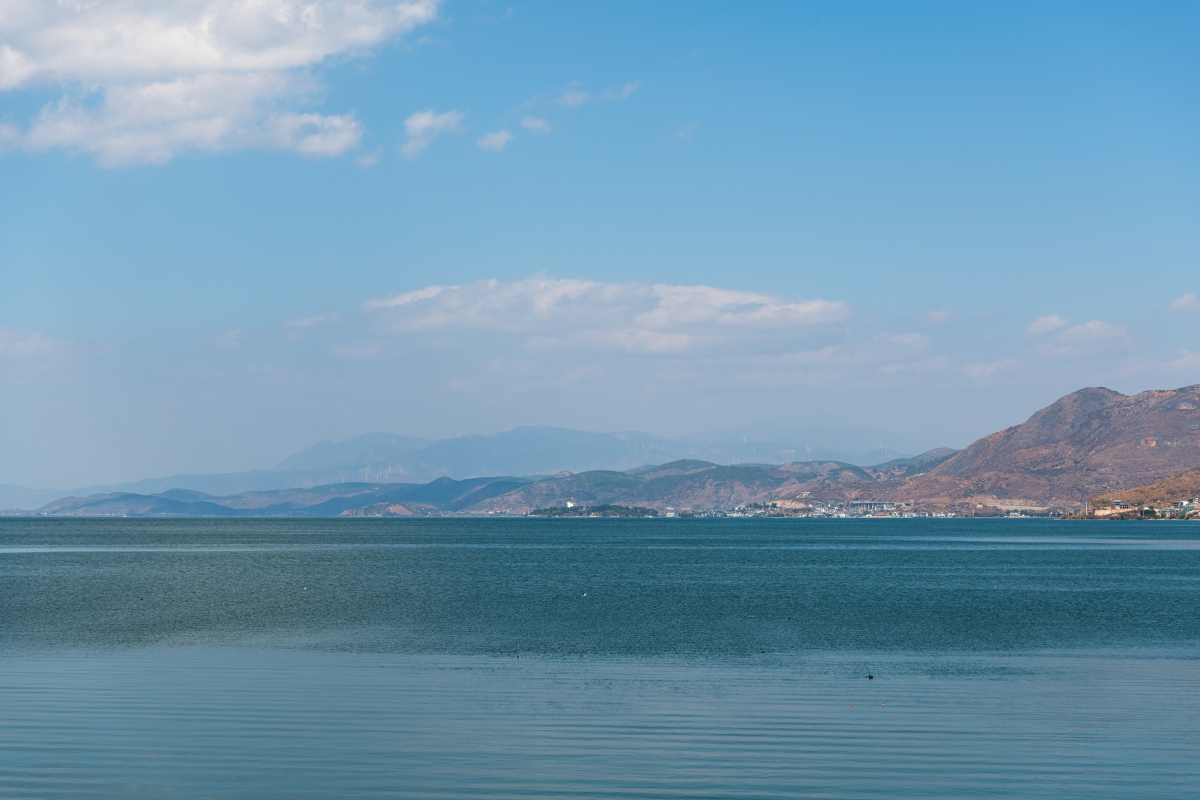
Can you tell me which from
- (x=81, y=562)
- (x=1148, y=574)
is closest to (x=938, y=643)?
(x=1148, y=574)

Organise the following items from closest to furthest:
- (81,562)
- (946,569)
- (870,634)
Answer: (870,634) < (946,569) < (81,562)

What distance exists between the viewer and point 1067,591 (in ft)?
277

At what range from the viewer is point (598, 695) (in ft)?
115

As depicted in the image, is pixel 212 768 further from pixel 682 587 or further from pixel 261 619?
pixel 682 587

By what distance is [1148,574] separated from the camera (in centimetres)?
10744

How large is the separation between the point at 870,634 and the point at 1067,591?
38446 millimetres

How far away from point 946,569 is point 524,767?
103444 mm

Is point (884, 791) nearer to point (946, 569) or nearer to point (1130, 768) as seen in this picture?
point (1130, 768)

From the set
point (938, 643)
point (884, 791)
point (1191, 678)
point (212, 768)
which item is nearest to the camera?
point (884, 791)

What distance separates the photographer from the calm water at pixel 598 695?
24.2m

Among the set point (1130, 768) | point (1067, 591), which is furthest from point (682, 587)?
point (1130, 768)

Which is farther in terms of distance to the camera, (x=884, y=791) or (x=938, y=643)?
(x=938, y=643)

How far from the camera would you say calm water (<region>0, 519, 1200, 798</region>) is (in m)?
24.2

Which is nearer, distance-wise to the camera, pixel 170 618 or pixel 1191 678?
pixel 1191 678
